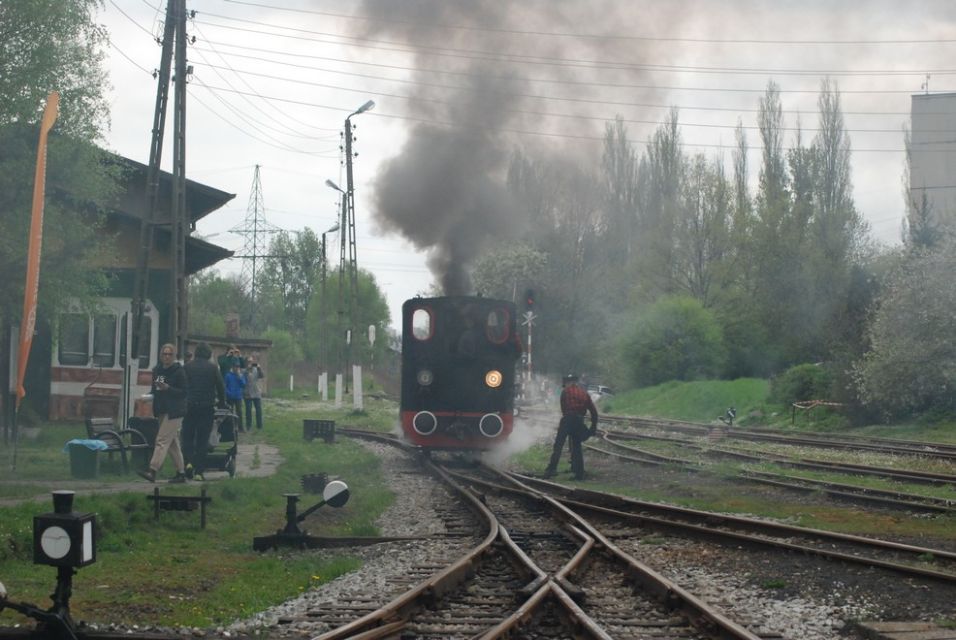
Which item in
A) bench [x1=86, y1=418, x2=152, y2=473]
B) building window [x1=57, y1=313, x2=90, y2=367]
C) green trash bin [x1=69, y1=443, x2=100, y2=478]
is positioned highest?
building window [x1=57, y1=313, x2=90, y2=367]

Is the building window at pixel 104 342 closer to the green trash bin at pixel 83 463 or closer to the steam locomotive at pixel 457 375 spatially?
the steam locomotive at pixel 457 375

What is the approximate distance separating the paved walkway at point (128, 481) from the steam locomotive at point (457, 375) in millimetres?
2538

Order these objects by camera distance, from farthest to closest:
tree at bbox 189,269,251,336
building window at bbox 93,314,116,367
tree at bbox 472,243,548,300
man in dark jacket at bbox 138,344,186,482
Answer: tree at bbox 189,269,251,336 < tree at bbox 472,243,548,300 < building window at bbox 93,314,116,367 < man in dark jacket at bbox 138,344,186,482

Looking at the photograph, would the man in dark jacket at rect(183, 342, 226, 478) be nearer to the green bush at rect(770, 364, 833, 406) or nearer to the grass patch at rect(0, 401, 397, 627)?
the grass patch at rect(0, 401, 397, 627)

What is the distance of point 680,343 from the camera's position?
43.2m

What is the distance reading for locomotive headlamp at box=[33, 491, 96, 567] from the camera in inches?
200

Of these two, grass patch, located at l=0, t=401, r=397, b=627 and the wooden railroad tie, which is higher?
the wooden railroad tie

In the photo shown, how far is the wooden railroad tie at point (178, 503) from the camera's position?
9984 millimetres

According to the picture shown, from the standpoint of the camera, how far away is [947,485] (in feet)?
47.6

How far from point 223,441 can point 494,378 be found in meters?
4.77

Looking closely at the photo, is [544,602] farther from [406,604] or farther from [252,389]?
[252,389]

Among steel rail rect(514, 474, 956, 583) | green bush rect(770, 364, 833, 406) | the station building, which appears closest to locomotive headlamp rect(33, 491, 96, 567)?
steel rail rect(514, 474, 956, 583)

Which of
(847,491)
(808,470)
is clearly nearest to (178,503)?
(847,491)

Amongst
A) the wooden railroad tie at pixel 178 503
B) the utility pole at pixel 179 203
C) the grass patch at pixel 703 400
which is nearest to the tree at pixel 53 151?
the utility pole at pixel 179 203
